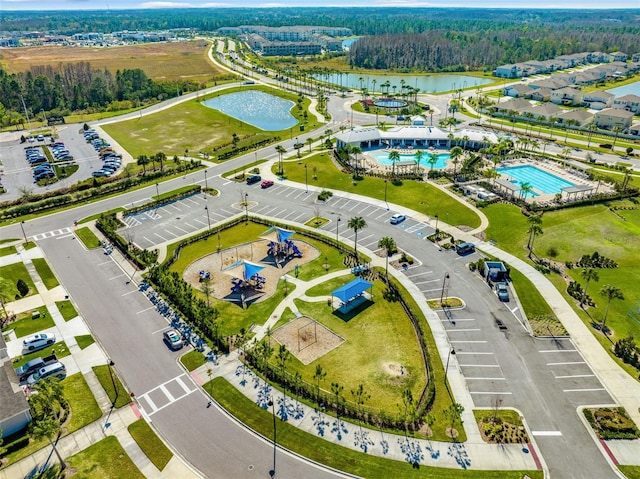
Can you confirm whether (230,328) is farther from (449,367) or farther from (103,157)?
(103,157)

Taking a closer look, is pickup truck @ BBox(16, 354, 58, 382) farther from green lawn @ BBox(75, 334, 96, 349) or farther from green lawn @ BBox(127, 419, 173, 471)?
green lawn @ BBox(127, 419, 173, 471)

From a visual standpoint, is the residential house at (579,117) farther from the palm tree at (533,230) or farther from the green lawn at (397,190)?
the palm tree at (533,230)

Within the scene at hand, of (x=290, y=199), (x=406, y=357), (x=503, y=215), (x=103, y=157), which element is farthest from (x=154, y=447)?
(x=103, y=157)

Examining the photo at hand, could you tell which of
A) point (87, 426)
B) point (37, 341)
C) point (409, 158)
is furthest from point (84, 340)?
point (409, 158)

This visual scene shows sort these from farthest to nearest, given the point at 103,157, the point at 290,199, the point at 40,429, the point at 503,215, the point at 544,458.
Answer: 1. the point at 103,157
2. the point at 290,199
3. the point at 503,215
4. the point at 544,458
5. the point at 40,429

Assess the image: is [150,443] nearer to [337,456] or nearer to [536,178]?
[337,456]

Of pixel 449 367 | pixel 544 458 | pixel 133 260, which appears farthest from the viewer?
pixel 133 260

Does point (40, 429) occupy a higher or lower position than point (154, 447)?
higher
